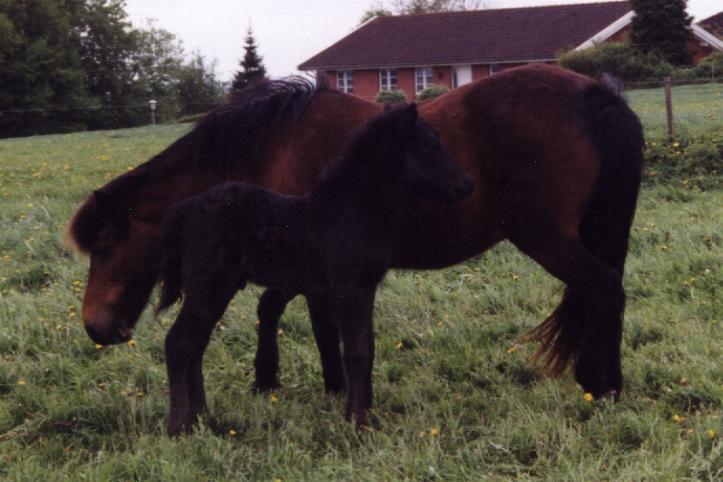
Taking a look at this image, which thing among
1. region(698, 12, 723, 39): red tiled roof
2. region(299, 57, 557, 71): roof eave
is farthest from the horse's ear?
region(698, 12, 723, 39): red tiled roof

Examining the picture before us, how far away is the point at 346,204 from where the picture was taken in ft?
12.4

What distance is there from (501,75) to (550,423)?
1774 millimetres

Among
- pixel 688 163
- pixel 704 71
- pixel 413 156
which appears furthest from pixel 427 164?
pixel 704 71

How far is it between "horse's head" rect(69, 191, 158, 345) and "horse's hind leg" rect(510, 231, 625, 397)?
1.93 m

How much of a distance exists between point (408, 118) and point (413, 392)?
1545mm

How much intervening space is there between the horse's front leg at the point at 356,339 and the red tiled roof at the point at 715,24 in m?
42.1

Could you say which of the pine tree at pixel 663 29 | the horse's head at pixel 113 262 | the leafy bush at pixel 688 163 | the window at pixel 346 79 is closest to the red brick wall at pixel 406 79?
the window at pixel 346 79

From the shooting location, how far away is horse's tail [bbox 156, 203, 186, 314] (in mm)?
3910

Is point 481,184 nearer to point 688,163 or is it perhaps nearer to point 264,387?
point 264,387

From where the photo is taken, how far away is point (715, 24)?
44375 millimetres

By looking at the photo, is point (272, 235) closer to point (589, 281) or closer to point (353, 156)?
point (353, 156)

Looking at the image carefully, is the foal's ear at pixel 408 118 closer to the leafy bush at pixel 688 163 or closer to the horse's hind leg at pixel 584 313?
the horse's hind leg at pixel 584 313

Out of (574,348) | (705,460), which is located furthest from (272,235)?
(705,460)

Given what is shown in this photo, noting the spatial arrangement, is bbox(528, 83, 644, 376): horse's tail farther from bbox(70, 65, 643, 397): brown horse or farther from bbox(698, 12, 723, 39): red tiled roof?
bbox(698, 12, 723, 39): red tiled roof
